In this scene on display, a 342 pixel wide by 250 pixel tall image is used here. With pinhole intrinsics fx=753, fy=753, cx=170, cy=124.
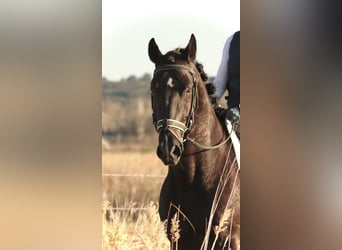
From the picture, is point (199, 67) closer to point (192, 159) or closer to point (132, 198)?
point (192, 159)

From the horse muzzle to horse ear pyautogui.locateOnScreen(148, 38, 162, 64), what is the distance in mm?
462

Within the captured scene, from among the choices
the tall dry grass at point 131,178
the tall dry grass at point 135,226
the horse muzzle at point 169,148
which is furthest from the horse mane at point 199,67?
the tall dry grass at point 135,226

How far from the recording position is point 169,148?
4.80 m

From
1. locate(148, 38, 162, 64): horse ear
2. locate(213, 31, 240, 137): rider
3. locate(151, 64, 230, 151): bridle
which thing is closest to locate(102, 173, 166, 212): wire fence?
locate(151, 64, 230, 151): bridle

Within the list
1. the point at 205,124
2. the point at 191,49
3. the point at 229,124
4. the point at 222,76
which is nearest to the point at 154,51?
the point at 191,49

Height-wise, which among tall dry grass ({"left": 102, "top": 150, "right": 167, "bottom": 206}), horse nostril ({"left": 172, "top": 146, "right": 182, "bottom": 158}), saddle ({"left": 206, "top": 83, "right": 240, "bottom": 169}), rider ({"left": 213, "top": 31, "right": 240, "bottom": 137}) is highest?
rider ({"left": 213, "top": 31, "right": 240, "bottom": 137})

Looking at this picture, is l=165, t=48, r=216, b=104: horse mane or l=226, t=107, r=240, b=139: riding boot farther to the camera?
l=226, t=107, r=240, b=139: riding boot

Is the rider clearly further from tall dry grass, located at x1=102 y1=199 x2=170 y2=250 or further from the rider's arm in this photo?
tall dry grass, located at x1=102 y1=199 x2=170 y2=250

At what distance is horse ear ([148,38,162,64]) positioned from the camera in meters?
4.74

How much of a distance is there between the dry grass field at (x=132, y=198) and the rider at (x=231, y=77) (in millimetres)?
567

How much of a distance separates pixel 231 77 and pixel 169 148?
1.98ft
